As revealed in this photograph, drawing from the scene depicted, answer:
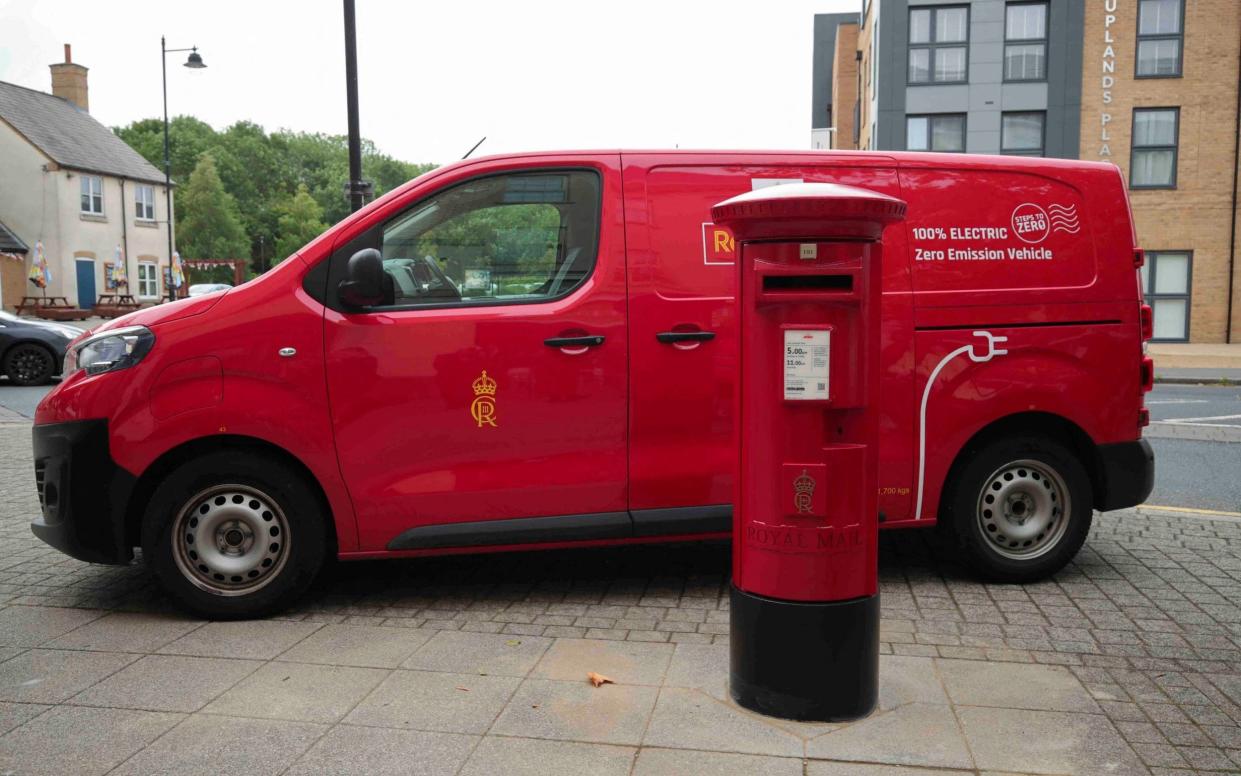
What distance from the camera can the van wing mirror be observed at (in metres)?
4.62

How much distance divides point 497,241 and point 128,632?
7.92ft

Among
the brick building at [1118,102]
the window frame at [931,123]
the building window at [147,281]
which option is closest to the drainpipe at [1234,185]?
the brick building at [1118,102]

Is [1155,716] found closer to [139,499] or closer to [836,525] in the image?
[836,525]

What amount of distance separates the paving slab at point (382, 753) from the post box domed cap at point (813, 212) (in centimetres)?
197

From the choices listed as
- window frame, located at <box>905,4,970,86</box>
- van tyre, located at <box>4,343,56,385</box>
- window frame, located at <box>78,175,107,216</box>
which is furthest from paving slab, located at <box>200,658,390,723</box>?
window frame, located at <box>78,175,107,216</box>

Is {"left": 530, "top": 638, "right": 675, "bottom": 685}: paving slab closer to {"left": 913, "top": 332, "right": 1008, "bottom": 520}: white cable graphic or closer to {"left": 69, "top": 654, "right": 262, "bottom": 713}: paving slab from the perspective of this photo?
{"left": 69, "top": 654, "right": 262, "bottom": 713}: paving slab

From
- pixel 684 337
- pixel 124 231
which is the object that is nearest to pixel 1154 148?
pixel 684 337

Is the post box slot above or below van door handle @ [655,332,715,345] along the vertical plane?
above

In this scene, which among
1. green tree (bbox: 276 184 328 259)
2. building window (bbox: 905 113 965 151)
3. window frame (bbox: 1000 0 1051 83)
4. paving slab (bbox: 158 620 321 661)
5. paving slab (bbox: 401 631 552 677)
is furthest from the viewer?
green tree (bbox: 276 184 328 259)

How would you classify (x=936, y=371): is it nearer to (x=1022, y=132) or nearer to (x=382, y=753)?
(x=382, y=753)

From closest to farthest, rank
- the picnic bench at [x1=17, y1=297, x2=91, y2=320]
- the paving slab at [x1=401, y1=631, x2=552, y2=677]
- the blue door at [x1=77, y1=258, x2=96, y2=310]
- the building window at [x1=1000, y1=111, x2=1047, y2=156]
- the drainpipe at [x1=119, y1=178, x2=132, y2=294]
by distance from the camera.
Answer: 1. the paving slab at [x1=401, y1=631, x2=552, y2=677]
2. the building window at [x1=1000, y1=111, x2=1047, y2=156]
3. the picnic bench at [x1=17, y1=297, x2=91, y2=320]
4. the blue door at [x1=77, y1=258, x2=96, y2=310]
5. the drainpipe at [x1=119, y1=178, x2=132, y2=294]

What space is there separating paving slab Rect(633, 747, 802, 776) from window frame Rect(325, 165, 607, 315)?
7.45 feet

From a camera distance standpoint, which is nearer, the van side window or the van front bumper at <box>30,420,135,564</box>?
the van front bumper at <box>30,420,135,564</box>

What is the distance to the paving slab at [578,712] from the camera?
139 inches
